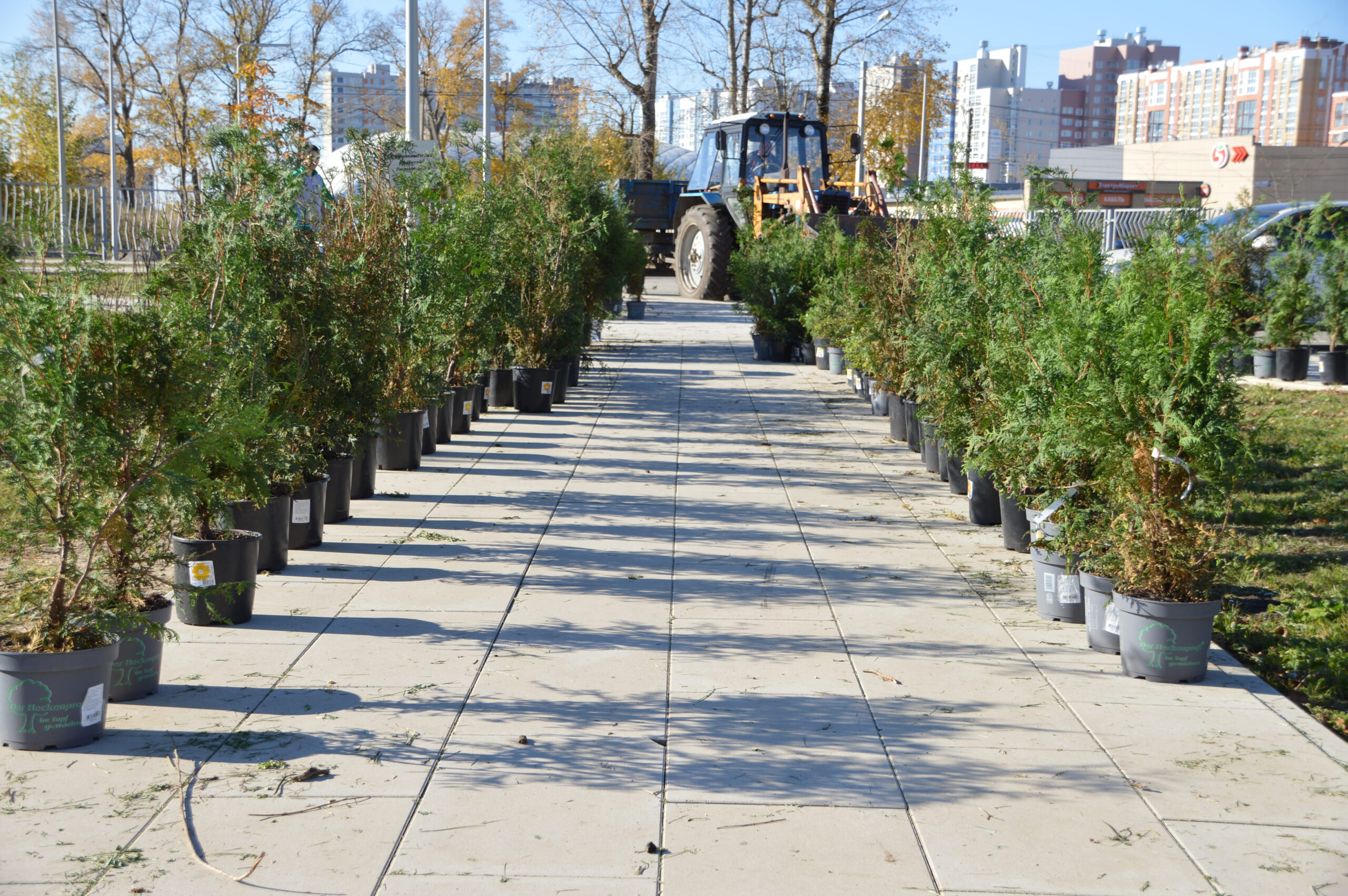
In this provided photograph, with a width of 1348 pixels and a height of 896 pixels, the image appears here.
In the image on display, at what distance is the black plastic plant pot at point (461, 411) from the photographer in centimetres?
1038

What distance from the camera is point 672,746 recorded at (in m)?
3.82

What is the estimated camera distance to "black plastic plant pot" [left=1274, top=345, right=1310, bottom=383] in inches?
543

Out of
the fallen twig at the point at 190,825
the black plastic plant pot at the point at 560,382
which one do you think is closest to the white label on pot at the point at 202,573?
the fallen twig at the point at 190,825

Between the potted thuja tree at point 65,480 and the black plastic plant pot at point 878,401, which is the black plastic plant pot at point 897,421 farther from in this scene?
the potted thuja tree at point 65,480

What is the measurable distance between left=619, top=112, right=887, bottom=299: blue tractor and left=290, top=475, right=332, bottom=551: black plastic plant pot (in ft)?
40.1

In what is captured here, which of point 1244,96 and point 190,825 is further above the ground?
point 1244,96

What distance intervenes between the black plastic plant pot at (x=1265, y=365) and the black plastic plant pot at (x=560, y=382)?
9.01 meters

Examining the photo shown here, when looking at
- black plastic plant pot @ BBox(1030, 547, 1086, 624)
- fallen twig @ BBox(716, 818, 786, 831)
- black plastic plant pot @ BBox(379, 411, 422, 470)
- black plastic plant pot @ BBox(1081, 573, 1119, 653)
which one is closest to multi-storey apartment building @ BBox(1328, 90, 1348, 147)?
black plastic plant pot @ BBox(379, 411, 422, 470)

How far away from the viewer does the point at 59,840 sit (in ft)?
10.3

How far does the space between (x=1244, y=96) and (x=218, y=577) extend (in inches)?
4965

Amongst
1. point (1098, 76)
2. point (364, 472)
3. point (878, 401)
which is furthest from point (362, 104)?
point (1098, 76)

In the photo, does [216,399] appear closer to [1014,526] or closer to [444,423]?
[1014,526]

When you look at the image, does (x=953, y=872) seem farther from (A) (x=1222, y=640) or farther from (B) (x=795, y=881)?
(A) (x=1222, y=640)

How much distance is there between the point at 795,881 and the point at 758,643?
191 centimetres
